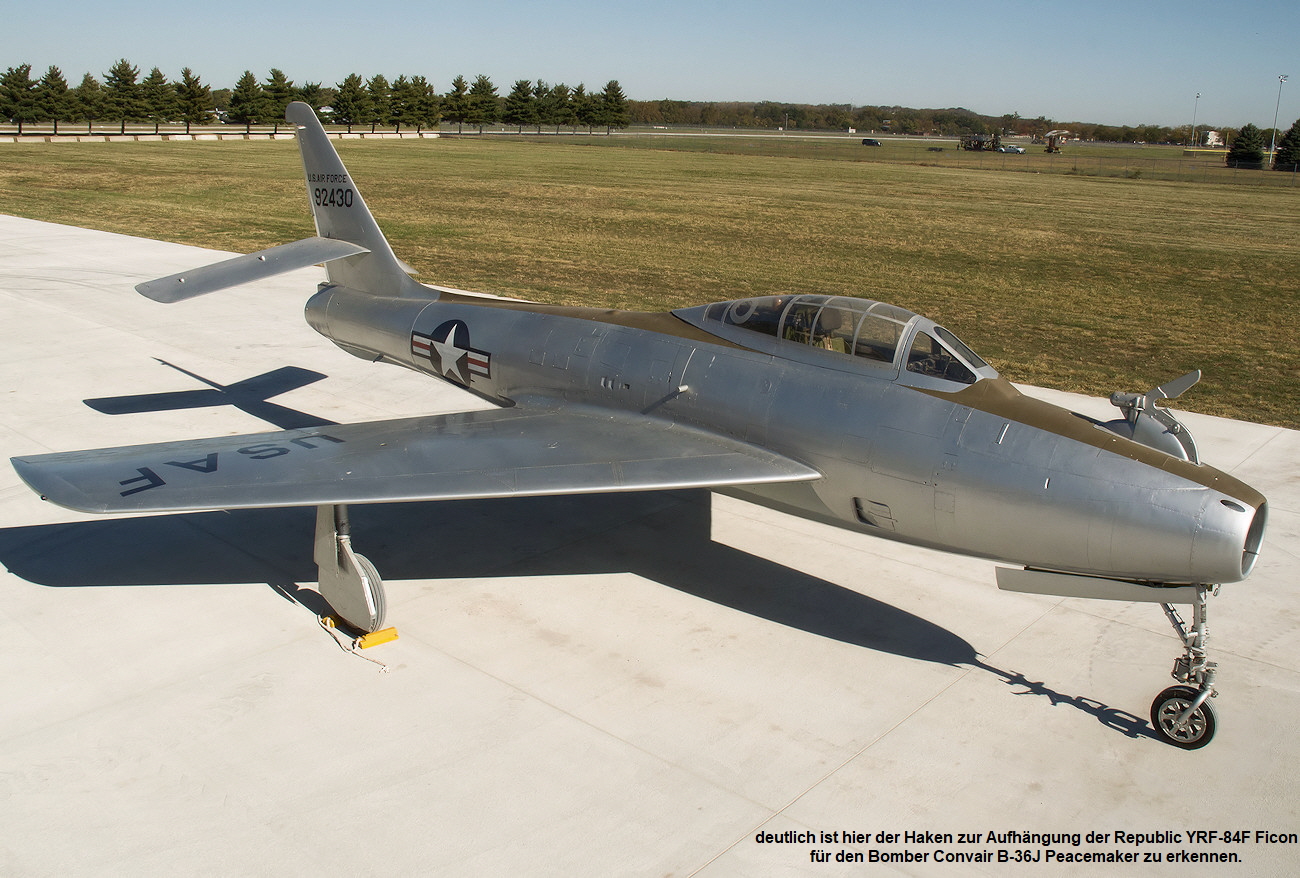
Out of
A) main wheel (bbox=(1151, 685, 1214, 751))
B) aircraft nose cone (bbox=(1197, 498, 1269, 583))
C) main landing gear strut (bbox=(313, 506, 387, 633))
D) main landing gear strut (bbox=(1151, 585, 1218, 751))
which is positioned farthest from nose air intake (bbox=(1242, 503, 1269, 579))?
main landing gear strut (bbox=(313, 506, 387, 633))

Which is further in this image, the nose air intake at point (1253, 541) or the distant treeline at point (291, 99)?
the distant treeline at point (291, 99)

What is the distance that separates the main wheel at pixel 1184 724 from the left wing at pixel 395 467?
9.50 feet

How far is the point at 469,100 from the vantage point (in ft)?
400

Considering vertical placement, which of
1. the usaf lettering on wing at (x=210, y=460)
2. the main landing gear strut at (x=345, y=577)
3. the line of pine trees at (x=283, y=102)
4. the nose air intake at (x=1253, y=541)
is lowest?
the main landing gear strut at (x=345, y=577)

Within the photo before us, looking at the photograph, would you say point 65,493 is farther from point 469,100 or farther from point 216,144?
point 469,100

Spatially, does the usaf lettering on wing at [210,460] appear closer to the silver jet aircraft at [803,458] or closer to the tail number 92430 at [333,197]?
the silver jet aircraft at [803,458]

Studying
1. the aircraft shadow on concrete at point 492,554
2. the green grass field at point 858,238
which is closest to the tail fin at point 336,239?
the aircraft shadow on concrete at point 492,554

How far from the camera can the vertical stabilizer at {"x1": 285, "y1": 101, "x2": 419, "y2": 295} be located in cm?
1140

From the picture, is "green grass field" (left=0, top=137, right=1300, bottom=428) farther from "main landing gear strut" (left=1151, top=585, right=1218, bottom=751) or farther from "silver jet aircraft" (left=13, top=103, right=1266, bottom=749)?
"main landing gear strut" (left=1151, top=585, right=1218, bottom=751)

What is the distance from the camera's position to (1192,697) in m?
6.25

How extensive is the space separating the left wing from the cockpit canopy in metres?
0.99

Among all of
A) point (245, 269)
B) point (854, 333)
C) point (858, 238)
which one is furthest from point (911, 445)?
point (858, 238)

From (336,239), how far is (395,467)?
207 inches

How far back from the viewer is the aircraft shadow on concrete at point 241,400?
12.8 meters
